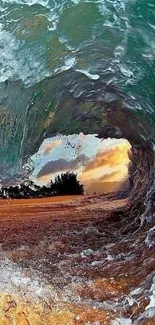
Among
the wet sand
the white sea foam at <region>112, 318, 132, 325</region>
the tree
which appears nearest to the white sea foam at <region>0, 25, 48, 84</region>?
the wet sand

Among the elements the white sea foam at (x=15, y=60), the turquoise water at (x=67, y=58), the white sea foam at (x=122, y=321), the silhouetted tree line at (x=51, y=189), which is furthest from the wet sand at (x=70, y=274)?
the silhouetted tree line at (x=51, y=189)

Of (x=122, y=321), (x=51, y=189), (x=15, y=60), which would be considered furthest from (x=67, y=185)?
(x=122, y=321)

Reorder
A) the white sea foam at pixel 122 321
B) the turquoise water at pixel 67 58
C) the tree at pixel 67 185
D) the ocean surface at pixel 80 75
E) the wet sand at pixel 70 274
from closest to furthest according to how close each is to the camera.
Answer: the white sea foam at pixel 122 321 → the wet sand at pixel 70 274 → the ocean surface at pixel 80 75 → the turquoise water at pixel 67 58 → the tree at pixel 67 185

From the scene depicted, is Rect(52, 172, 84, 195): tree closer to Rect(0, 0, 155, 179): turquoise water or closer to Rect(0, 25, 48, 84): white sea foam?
Rect(0, 0, 155, 179): turquoise water

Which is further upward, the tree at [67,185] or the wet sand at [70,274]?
the wet sand at [70,274]

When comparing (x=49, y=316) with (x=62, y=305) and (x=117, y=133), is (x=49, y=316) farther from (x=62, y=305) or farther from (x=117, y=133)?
(x=117, y=133)

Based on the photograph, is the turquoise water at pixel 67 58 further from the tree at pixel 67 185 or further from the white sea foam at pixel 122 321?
the tree at pixel 67 185

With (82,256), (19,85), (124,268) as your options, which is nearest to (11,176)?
(19,85)
